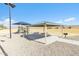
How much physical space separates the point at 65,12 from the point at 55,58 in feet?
21.5

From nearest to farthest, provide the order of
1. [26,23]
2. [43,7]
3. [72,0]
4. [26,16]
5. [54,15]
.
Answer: [72,0], [43,7], [54,15], [26,16], [26,23]

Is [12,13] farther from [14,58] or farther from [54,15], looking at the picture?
[14,58]

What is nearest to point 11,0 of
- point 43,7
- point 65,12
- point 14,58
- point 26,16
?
point 14,58

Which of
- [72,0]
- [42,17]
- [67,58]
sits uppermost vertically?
[72,0]

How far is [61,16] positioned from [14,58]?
7557 millimetres

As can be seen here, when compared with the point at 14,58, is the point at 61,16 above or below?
above

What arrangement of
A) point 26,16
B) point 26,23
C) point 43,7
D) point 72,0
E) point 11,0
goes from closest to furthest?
1. point 72,0
2. point 11,0
3. point 43,7
4. point 26,16
5. point 26,23

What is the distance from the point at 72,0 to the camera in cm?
480

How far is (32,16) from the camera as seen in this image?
12.2 meters

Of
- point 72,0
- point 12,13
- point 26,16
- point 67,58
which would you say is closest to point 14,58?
point 67,58

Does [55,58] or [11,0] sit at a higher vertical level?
[11,0]

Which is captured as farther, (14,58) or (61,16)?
(61,16)

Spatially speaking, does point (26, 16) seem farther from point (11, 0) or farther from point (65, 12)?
point (11, 0)

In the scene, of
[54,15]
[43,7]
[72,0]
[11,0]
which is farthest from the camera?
[54,15]
